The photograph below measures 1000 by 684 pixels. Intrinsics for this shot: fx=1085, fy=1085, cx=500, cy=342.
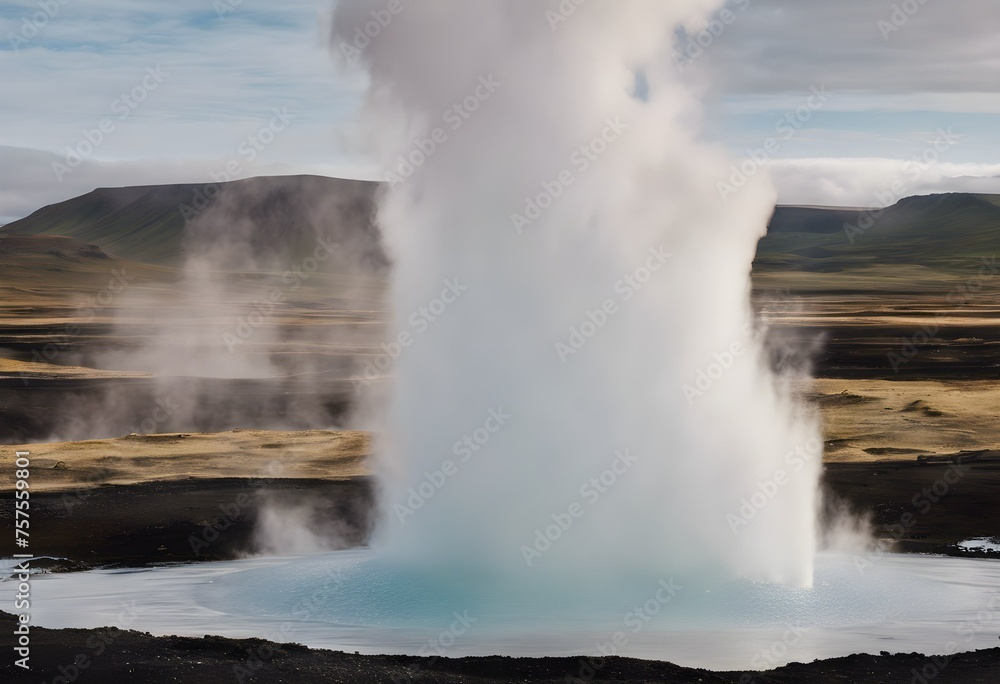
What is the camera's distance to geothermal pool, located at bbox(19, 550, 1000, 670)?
49.1 feet

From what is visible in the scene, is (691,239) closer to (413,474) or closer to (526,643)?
(413,474)

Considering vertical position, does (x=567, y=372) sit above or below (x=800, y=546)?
above

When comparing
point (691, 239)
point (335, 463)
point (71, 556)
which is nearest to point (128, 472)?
point (335, 463)

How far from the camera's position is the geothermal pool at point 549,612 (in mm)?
14953

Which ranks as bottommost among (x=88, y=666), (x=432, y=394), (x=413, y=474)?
(x=88, y=666)

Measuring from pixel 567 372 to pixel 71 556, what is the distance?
411 inches

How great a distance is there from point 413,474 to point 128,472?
42.7 feet

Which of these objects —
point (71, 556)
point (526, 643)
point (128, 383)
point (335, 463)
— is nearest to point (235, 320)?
point (128, 383)

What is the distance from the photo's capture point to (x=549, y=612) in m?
16.6

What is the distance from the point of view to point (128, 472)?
99.2 ft

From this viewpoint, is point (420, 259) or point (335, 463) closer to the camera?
point (420, 259)

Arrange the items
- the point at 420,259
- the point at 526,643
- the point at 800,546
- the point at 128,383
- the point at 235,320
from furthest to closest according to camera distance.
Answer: the point at 235,320, the point at 128,383, the point at 420,259, the point at 800,546, the point at 526,643

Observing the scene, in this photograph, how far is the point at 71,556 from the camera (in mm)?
21359

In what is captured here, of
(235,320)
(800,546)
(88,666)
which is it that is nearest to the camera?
(88,666)
